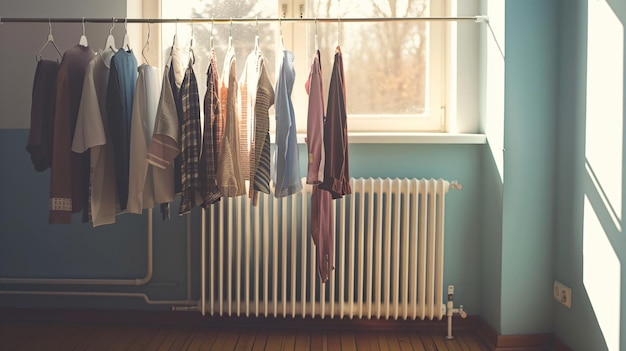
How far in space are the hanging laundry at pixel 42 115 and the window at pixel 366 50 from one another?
2.62ft

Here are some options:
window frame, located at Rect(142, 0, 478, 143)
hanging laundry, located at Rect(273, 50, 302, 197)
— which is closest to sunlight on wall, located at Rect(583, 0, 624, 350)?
window frame, located at Rect(142, 0, 478, 143)

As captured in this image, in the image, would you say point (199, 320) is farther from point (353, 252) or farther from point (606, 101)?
point (606, 101)

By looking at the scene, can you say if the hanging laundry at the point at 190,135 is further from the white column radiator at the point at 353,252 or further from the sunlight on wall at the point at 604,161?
the sunlight on wall at the point at 604,161

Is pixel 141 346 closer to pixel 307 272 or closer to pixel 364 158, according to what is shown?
pixel 307 272

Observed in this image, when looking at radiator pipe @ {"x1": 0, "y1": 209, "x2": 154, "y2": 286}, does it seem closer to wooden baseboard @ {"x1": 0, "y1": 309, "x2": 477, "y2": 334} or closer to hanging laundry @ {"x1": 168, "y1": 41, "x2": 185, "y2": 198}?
wooden baseboard @ {"x1": 0, "y1": 309, "x2": 477, "y2": 334}

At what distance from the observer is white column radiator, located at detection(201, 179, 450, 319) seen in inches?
111

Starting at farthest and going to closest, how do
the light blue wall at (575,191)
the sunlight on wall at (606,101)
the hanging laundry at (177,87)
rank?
the hanging laundry at (177,87)
the light blue wall at (575,191)
the sunlight on wall at (606,101)

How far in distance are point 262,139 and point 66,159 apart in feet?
2.59

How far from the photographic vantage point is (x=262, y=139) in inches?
95.2

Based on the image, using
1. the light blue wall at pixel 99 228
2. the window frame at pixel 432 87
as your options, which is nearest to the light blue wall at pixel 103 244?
the light blue wall at pixel 99 228

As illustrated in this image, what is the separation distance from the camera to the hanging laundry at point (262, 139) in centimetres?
241

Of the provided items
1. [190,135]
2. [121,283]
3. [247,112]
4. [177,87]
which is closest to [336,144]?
[247,112]

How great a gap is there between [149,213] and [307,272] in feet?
2.75

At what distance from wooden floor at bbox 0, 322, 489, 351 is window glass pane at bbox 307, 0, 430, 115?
116 centimetres
